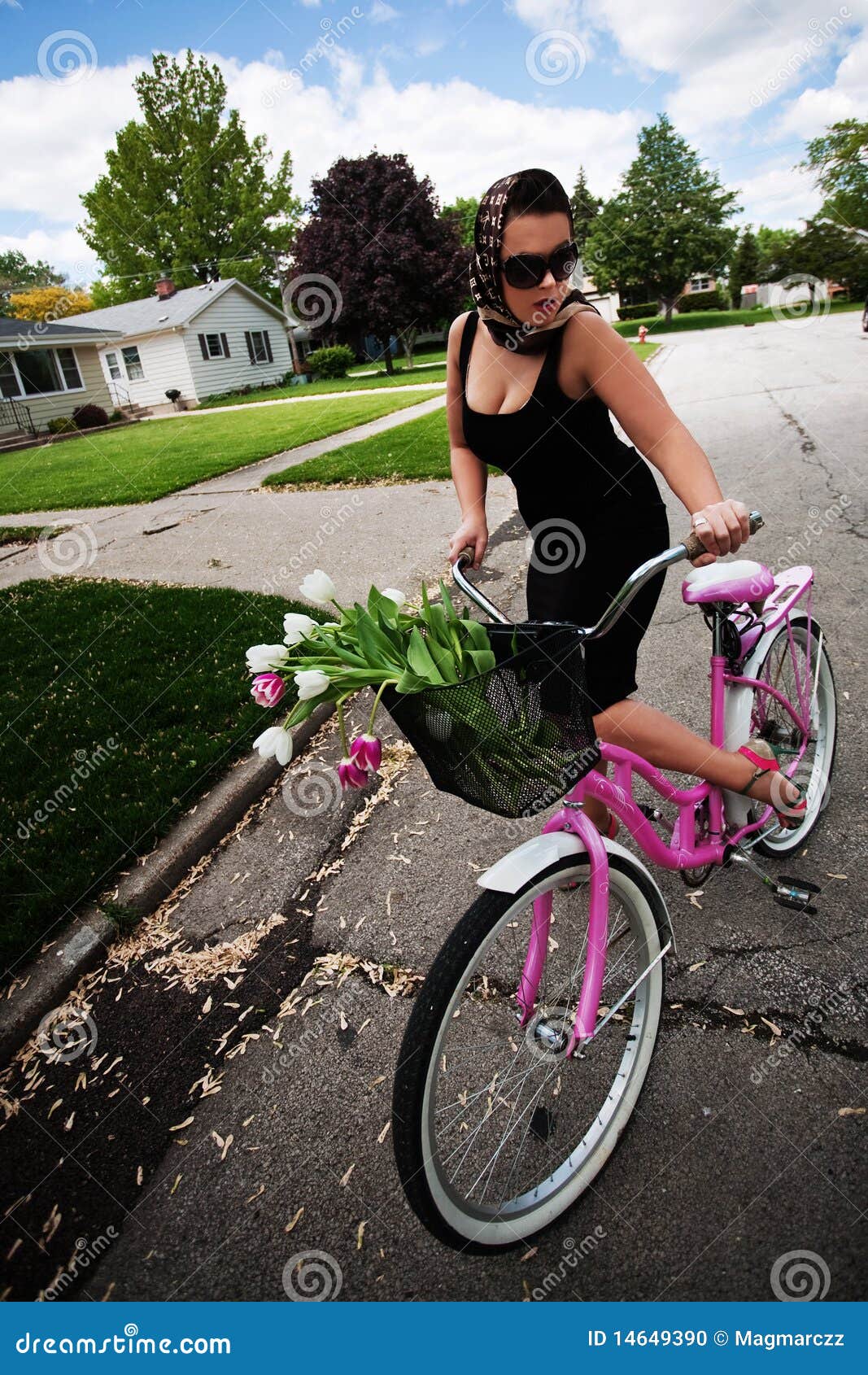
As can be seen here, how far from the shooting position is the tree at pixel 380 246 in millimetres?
31609

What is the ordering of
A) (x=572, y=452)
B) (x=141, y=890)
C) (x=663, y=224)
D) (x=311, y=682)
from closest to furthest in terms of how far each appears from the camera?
(x=311, y=682)
(x=572, y=452)
(x=141, y=890)
(x=663, y=224)

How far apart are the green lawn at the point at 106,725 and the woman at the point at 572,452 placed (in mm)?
2277

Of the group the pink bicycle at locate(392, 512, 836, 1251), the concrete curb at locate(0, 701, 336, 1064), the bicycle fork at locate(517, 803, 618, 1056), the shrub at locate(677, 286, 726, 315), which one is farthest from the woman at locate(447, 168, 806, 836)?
the shrub at locate(677, 286, 726, 315)

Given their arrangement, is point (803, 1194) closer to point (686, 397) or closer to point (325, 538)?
point (325, 538)

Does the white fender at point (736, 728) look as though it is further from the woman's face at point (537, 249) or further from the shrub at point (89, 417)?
the shrub at point (89, 417)

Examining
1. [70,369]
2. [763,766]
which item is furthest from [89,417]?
[763,766]

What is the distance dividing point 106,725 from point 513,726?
3.71 m

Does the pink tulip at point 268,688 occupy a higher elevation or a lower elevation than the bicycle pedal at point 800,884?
higher

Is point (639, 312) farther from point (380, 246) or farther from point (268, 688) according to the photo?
point (268, 688)

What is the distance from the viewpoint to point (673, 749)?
2.12 metres

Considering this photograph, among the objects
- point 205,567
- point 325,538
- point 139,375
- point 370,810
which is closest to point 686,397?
point 325,538

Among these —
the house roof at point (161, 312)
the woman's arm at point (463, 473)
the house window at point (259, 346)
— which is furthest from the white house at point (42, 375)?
the woman's arm at point (463, 473)

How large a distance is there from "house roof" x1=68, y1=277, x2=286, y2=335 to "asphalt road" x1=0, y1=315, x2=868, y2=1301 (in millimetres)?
34267

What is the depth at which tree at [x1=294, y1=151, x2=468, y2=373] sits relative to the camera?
31.6 metres
